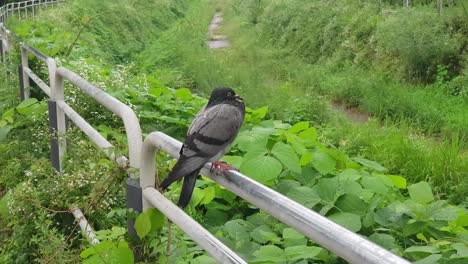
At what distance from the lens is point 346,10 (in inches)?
828

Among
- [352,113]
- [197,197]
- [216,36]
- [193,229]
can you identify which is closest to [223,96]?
[197,197]

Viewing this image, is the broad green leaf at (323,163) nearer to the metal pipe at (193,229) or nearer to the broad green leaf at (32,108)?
the metal pipe at (193,229)

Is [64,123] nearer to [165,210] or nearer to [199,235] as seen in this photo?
[165,210]

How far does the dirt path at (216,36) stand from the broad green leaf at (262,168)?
20713 mm

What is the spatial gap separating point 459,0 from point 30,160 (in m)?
14.9

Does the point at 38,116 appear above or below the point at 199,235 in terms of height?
below

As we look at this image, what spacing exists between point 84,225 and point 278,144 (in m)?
1.16

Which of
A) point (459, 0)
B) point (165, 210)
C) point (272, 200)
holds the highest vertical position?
point (272, 200)

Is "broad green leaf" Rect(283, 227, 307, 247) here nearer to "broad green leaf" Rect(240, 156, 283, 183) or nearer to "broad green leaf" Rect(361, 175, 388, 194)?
"broad green leaf" Rect(240, 156, 283, 183)

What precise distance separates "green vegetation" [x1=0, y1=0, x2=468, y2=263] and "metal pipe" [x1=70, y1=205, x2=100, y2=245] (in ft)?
0.17

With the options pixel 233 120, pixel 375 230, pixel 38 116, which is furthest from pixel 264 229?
pixel 38 116

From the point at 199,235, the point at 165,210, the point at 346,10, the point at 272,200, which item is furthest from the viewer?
the point at 346,10

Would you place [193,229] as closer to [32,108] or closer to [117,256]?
[117,256]

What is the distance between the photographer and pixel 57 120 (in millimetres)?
3898
